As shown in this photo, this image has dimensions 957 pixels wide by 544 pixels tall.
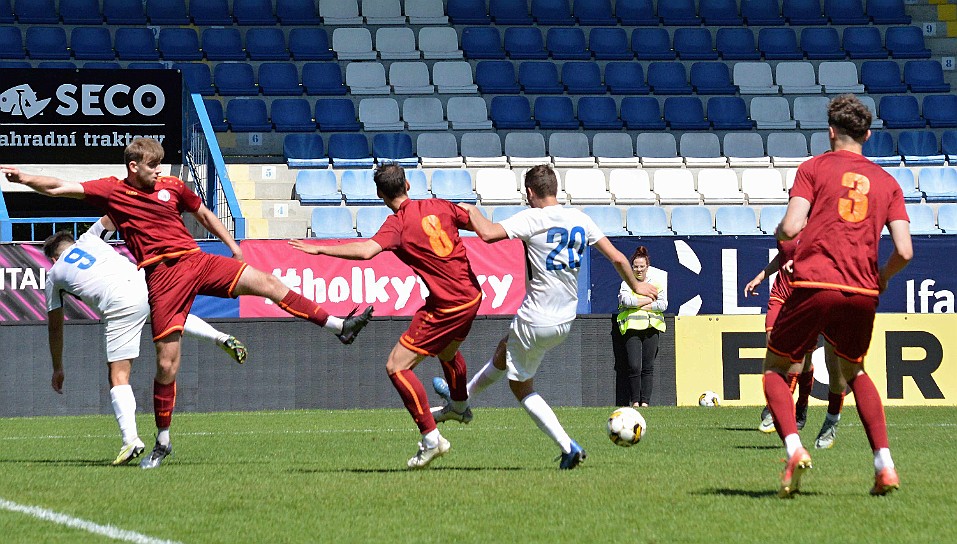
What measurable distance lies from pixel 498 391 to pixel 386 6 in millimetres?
11659

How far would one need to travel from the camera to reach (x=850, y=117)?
6.63 m

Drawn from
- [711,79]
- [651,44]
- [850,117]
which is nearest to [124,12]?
[651,44]

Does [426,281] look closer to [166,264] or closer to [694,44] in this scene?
[166,264]

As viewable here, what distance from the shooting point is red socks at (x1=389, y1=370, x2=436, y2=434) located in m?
8.28

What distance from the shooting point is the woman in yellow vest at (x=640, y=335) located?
16.1 m

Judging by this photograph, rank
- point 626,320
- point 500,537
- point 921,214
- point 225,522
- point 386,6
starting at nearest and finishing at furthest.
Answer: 1. point 500,537
2. point 225,522
3. point 626,320
4. point 921,214
5. point 386,6

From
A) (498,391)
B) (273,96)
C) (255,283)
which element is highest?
(273,96)

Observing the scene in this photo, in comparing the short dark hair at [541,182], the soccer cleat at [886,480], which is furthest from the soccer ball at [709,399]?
the soccer cleat at [886,480]

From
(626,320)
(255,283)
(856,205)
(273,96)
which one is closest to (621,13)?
(273,96)

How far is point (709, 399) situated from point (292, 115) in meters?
10.3

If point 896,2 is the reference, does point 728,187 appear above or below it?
below

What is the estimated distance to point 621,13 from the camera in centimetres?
2642

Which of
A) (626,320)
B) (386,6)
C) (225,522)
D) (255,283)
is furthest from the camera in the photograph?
(386,6)

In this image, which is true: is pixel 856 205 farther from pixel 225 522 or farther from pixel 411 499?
pixel 225 522
